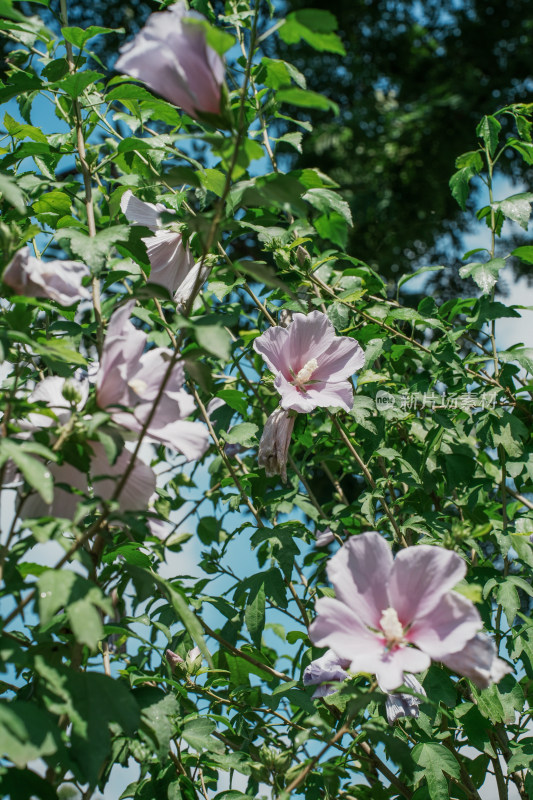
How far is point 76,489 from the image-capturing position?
0.86 metres

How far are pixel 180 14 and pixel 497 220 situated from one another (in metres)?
0.97

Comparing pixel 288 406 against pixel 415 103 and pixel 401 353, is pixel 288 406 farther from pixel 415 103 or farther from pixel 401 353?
pixel 415 103

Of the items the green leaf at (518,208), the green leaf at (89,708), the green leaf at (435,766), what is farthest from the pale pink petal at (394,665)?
the green leaf at (518,208)

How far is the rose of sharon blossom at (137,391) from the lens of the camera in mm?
826

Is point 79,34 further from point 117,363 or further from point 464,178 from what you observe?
point 464,178

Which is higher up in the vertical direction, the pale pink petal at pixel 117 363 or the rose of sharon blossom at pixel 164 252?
the rose of sharon blossom at pixel 164 252

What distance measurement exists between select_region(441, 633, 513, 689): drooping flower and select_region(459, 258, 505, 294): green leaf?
0.82 meters

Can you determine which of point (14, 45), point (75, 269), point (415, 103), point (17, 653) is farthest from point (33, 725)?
point (415, 103)

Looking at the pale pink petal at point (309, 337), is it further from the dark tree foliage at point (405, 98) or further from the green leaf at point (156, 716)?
the dark tree foliage at point (405, 98)

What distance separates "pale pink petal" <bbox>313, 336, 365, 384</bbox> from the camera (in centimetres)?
129

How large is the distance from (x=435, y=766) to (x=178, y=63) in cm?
95

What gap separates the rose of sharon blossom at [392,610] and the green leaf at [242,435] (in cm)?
57

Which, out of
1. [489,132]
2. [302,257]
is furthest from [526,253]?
[302,257]

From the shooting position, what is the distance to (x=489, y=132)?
155cm
